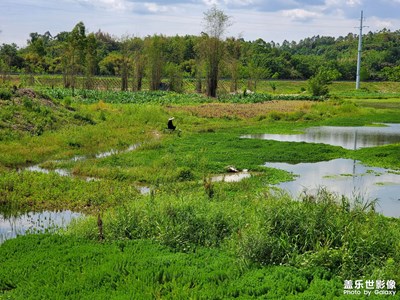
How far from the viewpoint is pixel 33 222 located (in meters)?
11.3

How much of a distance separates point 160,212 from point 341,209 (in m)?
3.59

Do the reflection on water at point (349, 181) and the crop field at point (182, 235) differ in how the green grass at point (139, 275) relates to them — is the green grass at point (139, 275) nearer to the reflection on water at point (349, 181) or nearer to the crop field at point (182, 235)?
the crop field at point (182, 235)

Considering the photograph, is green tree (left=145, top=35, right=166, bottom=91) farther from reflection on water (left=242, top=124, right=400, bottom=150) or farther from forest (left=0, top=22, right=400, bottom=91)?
reflection on water (left=242, top=124, right=400, bottom=150)

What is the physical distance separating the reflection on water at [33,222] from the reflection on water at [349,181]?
6.34 m

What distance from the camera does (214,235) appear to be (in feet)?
29.9

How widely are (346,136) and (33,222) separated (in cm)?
2062

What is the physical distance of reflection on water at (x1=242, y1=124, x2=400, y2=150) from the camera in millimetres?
24859

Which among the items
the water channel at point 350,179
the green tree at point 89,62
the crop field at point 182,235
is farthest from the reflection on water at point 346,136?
the green tree at point 89,62

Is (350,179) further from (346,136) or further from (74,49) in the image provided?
(74,49)

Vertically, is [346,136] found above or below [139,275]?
above

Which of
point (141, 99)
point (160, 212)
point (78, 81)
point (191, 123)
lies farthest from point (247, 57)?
point (160, 212)

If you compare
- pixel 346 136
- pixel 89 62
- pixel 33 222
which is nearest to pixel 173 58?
pixel 89 62

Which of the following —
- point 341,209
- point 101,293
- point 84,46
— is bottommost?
point 101,293

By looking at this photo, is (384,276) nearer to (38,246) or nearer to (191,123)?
(38,246)
